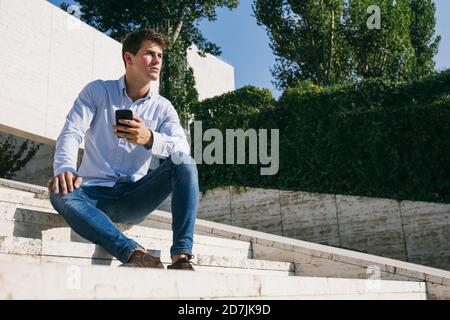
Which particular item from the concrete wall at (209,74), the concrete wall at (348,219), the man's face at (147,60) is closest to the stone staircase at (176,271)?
the man's face at (147,60)

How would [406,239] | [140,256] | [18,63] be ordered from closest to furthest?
[140,256]
[406,239]
[18,63]

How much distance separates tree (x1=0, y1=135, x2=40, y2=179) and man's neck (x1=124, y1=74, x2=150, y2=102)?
14.1 m

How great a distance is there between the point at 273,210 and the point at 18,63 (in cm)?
735

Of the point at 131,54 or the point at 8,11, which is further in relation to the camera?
the point at 8,11

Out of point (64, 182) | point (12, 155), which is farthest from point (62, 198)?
point (12, 155)

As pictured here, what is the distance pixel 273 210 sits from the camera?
408 inches

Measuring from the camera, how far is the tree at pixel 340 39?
18.5 m

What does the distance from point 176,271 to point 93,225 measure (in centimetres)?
84

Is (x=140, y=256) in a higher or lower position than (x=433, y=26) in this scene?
→ lower

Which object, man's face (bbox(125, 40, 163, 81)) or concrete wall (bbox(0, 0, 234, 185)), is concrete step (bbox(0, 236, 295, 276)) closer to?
man's face (bbox(125, 40, 163, 81))
